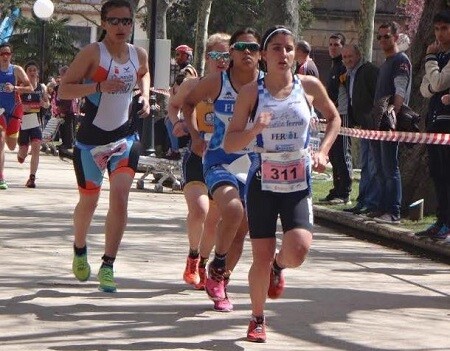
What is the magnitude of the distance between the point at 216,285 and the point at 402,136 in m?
5.03

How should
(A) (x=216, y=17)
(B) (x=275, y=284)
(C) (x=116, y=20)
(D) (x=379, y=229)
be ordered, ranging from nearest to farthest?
(B) (x=275, y=284) → (C) (x=116, y=20) → (D) (x=379, y=229) → (A) (x=216, y=17)

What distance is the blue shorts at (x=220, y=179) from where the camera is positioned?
8.84 metres

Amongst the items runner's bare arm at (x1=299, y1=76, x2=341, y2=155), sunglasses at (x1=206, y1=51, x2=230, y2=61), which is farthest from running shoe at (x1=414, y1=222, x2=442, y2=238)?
runner's bare arm at (x1=299, y1=76, x2=341, y2=155)

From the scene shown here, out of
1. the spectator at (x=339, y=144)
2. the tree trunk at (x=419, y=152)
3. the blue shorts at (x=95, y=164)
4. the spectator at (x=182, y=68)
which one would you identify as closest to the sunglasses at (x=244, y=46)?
the blue shorts at (x=95, y=164)

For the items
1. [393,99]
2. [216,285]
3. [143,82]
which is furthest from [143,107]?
[393,99]

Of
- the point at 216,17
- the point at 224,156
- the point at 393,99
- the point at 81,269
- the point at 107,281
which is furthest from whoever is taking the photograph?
the point at 216,17

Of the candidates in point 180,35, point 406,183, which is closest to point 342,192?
point 406,183

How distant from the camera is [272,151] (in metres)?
7.71

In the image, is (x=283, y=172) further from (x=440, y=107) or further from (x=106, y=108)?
(x=440, y=107)

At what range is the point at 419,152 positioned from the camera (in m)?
15.4

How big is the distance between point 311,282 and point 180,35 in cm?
4690

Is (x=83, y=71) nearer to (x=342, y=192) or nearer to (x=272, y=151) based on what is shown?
(x=272, y=151)

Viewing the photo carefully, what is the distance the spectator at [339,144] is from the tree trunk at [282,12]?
1.68 m

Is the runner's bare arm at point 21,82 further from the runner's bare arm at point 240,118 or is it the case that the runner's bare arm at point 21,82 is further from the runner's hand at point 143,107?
the runner's bare arm at point 240,118
